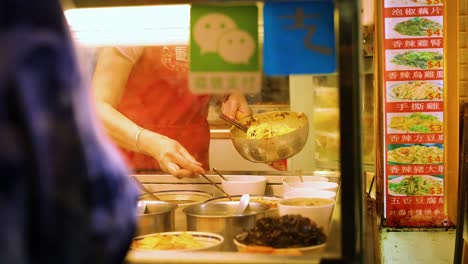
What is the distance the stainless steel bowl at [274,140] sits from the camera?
2701 mm

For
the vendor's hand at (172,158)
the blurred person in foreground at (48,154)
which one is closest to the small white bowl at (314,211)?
the vendor's hand at (172,158)

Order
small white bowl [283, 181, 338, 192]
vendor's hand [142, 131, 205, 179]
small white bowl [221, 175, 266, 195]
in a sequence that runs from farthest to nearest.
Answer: vendor's hand [142, 131, 205, 179] → small white bowl [221, 175, 266, 195] → small white bowl [283, 181, 338, 192]

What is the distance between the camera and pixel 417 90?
4.11m

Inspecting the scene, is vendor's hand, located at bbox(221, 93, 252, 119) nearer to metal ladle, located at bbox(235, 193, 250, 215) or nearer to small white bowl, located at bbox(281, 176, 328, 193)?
small white bowl, located at bbox(281, 176, 328, 193)

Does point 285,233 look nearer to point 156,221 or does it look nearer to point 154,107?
point 156,221

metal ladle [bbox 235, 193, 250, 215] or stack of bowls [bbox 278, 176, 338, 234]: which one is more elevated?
stack of bowls [bbox 278, 176, 338, 234]

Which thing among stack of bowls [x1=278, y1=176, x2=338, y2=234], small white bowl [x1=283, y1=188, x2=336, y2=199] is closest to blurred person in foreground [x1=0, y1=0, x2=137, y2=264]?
stack of bowls [x1=278, y1=176, x2=338, y2=234]

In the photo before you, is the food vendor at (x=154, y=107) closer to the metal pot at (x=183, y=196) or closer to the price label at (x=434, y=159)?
the metal pot at (x=183, y=196)

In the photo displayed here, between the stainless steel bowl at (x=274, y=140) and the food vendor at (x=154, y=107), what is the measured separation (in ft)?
0.33

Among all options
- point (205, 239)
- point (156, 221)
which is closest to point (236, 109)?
point (156, 221)

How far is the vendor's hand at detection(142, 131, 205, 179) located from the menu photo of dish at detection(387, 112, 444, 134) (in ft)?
6.15

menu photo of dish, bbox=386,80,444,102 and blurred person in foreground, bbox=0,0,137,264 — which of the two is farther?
menu photo of dish, bbox=386,80,444,102

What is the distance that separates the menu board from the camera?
4070mm

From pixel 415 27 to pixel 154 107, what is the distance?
78.2 inches
